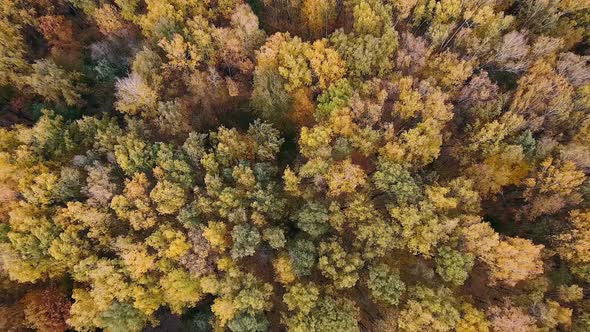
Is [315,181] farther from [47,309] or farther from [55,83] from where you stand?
[55,83]

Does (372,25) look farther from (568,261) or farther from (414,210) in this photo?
(568,261)

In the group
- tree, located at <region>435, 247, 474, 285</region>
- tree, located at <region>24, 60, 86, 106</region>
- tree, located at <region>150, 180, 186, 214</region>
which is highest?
tree, located at <region>24, 60, 86, 106</region>

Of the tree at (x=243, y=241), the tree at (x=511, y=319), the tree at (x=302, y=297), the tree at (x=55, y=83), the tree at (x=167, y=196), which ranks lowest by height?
the tree at (x=511, y=319)

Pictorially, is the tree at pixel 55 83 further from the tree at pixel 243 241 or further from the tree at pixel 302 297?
the tree at pixel 302 297

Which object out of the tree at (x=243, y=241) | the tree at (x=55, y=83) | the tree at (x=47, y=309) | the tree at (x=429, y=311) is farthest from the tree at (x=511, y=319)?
the tree at (x=55, y=83)

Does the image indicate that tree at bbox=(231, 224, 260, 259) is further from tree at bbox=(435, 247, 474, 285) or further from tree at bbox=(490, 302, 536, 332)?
tree at bbox=(490, 302, 536, 332)

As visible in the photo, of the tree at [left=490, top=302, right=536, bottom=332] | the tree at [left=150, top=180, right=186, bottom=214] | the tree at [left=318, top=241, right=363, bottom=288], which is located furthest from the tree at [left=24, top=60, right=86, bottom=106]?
the tree at [left=490, top=302, right=536, bottom=332]

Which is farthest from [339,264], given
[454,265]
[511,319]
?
[511,319]

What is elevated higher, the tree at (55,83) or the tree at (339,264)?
the tree at (55,83)

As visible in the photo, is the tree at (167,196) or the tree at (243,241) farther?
the tree at (167,196)
